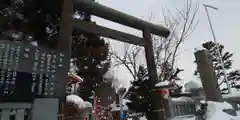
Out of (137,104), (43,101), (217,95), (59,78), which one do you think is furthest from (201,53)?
(43,101)

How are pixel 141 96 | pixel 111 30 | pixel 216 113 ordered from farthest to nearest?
1. pixel 141 96
2. pixel 111 30
3. pixel 216 113

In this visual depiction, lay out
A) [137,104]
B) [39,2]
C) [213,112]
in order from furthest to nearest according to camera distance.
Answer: [137,104]
[39,2]
[213,112]

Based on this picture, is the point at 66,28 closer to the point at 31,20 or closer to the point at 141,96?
the point at 31,20

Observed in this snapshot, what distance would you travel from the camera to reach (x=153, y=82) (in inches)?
235

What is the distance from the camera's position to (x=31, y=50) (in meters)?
3.17

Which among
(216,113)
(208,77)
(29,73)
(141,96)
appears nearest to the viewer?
(29,73)

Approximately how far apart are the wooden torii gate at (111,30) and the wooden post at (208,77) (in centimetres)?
150

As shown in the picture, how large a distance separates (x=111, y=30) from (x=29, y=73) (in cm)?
319

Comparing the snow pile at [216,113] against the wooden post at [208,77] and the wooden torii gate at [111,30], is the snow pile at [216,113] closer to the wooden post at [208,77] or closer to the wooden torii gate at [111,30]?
the wooden post at [208,77]

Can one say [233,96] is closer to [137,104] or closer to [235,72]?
[137,104]

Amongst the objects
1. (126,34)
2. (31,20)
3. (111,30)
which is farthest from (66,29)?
(31,20)

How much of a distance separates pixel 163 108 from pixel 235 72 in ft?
67.1

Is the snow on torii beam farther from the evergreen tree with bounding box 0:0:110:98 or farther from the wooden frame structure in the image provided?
the evergreen tree with bounding box 0:0:110:98

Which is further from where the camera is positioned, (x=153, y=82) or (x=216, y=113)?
(x=153, y=82)
